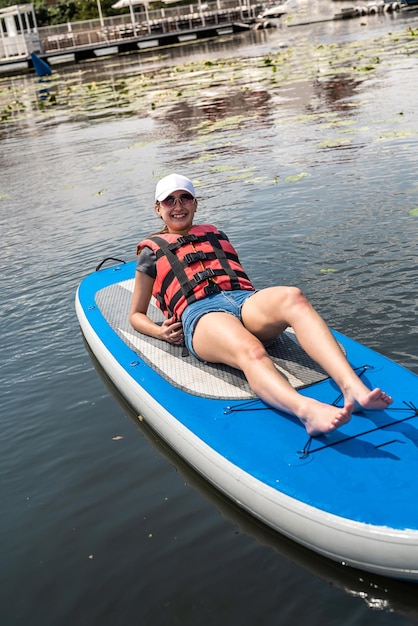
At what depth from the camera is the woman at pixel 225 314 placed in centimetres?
378

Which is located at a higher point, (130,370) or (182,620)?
(130,370)

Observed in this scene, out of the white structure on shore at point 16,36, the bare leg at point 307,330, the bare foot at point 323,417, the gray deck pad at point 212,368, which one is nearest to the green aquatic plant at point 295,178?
the gray deck pad at point 212,368

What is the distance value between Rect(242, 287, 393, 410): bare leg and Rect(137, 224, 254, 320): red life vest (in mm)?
355

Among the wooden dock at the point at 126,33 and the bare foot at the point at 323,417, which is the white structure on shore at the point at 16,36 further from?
the bare foot at the point at 323,417

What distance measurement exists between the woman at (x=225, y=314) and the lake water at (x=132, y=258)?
649 mm

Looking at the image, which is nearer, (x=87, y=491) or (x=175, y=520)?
(x=175, y=520)

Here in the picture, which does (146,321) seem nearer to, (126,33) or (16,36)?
(16,36)

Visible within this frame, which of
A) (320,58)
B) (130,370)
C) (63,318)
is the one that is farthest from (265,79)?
(130,370)

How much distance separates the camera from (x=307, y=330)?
4039 millimetres

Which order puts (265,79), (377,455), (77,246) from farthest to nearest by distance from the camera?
(265,79), (77,246), (377,455)

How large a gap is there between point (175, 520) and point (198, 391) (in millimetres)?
740

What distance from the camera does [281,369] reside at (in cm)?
443

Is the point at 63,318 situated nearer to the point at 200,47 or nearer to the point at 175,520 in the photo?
the point at 175,520

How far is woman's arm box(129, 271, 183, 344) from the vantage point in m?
4.85
